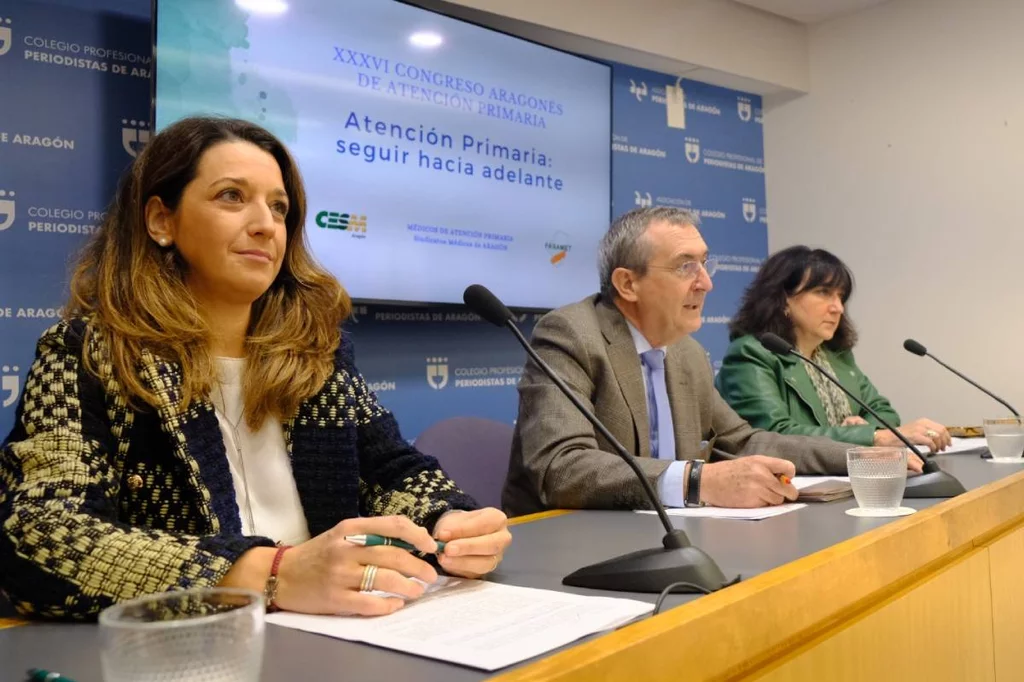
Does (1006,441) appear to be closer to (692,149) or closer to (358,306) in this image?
(358,306)

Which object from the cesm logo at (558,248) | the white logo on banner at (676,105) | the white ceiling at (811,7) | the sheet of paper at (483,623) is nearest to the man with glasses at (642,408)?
the sheet of paper at (483,623)

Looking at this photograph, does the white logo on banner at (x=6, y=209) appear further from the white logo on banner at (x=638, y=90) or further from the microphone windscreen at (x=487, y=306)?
the white logo on banner at (x=638, y=90)

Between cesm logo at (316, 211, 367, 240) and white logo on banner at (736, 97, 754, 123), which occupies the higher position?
white logo on banner at (736, 97, 754, 123)

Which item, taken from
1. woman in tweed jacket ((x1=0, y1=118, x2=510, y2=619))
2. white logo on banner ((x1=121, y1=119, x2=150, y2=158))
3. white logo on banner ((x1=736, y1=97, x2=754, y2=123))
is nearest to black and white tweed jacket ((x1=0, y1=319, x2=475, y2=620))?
woman in tweed jacket ((x1=0, y1=118, x2=510, y2=619))

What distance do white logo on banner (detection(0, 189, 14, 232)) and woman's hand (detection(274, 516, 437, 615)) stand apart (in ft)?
6.55

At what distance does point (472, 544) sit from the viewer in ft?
3.62

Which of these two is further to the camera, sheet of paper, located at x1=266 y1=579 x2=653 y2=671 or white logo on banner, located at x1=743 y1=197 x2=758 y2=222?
white logo on banner, located at x1=743 y1=197 x2=758 y2=222

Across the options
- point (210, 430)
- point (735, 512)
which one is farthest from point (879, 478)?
point (210, 430)

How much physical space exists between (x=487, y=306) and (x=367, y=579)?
0.51m

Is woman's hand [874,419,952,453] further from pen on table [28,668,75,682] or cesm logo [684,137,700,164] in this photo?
cesm logo [684,137,700,164]

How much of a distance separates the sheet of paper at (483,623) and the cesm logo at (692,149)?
387 cm

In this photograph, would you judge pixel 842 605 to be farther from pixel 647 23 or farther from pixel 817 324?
pixel 647 23

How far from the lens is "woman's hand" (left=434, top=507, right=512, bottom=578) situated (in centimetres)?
110

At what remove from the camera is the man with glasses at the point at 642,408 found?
1.71m
